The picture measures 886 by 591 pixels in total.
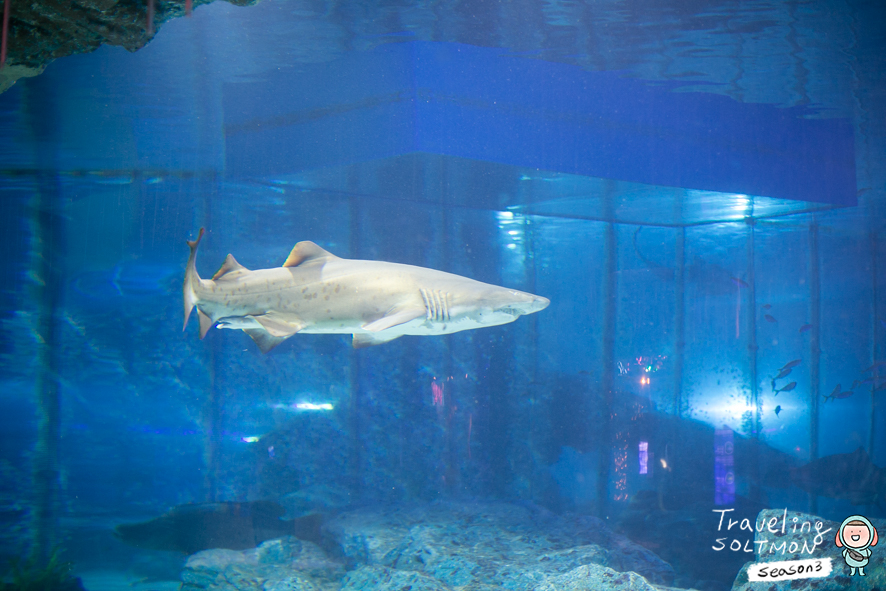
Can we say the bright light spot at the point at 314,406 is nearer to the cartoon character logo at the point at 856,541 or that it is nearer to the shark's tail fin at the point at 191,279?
the shark's tail fin at the point at 191,279

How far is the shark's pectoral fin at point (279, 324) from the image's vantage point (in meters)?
3.91

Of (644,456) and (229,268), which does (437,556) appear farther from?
(644,456)

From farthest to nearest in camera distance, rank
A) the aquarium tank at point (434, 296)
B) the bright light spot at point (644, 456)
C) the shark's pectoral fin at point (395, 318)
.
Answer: the bright light spot at point (644, 456) → the aquarium tank at point (434, 296) → the shark's pectoral fin at point (395, 318)

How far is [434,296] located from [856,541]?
552cm

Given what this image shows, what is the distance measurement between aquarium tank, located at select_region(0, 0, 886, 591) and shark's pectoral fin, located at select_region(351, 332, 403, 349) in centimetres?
4

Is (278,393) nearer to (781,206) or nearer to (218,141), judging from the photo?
(218,141)

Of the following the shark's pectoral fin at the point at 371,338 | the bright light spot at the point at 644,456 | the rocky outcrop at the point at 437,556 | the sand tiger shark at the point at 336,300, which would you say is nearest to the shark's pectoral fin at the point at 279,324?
the sand tiger shark at the point at 336,300

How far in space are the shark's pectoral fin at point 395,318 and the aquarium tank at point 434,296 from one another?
0.04 metres

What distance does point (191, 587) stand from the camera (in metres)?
8.53

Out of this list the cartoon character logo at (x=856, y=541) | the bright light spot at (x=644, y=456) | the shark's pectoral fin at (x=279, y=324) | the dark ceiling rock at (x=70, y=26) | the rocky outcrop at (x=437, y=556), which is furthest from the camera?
the bright light spot at (x=644, y=456)

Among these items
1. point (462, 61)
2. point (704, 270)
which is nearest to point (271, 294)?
point (462, 61)

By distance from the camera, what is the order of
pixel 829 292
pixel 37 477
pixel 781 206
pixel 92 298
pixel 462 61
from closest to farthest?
1. pixel 462 61
2. pixel 37 477
3. pixel 781 206
4. pixel 92 298
5. pixel 829 292

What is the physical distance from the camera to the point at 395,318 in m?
3.79

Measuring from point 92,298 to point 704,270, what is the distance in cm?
2330
